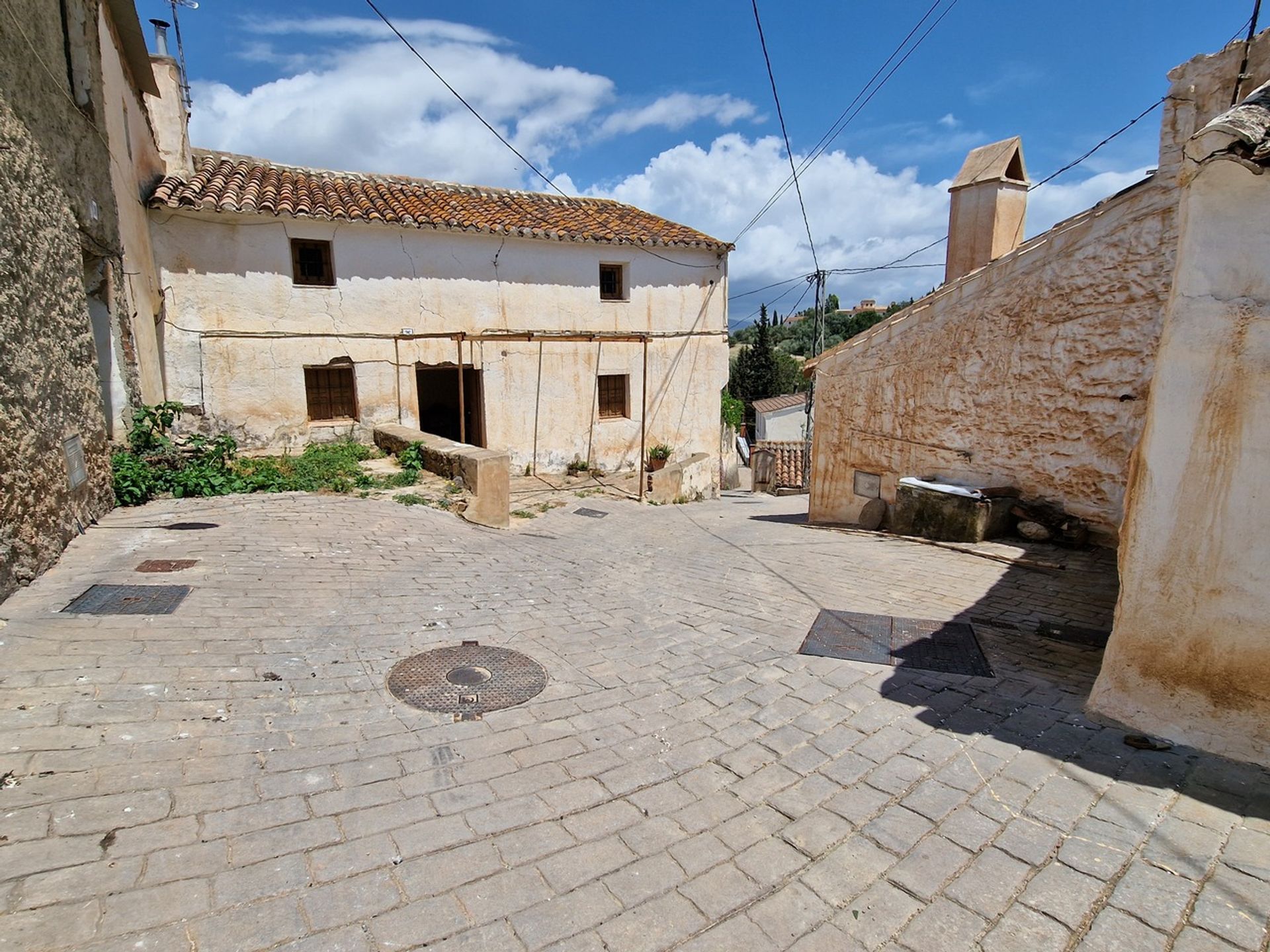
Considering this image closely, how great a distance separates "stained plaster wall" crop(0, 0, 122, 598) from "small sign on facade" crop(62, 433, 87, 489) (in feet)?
0.24

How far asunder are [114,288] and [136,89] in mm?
5232

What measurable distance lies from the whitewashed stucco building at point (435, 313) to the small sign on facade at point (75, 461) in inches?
292

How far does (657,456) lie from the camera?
59.7 ft

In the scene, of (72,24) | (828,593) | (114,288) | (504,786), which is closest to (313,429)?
(114,288)

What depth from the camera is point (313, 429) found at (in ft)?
45.7

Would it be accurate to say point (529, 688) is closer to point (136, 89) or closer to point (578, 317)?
point (136, 89)

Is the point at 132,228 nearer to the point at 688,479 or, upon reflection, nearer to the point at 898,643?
the point at 898,643

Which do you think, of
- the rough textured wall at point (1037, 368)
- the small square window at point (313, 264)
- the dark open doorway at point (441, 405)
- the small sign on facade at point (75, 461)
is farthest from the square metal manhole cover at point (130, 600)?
the dark open doorway at point (441, 405)

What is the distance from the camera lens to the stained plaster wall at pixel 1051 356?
6648mm

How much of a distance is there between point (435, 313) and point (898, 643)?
1317cm

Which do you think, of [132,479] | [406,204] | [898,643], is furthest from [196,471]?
[406,204]

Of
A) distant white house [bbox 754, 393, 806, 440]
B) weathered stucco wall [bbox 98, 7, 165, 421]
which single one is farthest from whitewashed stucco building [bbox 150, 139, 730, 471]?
distant white house [bbox 754, 393, 806, 440]

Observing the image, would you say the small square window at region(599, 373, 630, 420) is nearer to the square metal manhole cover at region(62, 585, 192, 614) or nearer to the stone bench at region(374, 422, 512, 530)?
the stone bench at region(374, 422, 512, 530)

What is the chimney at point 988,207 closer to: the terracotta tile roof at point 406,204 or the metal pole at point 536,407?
the terracotta tile roof at point 406,204
